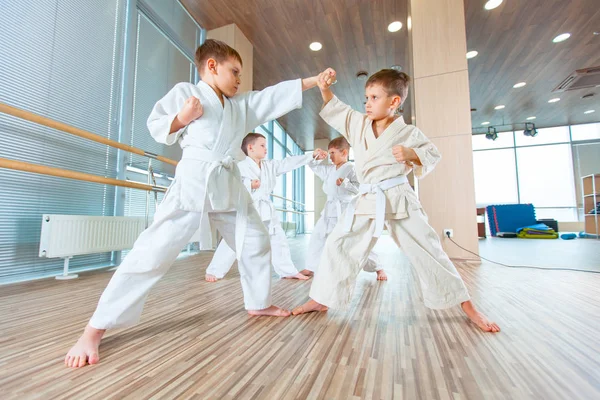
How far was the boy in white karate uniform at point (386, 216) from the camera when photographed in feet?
3.35

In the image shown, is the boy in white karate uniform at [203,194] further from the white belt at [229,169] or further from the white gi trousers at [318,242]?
the white gi trousers at [318,242]

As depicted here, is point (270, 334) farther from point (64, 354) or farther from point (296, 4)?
point (296, 4)

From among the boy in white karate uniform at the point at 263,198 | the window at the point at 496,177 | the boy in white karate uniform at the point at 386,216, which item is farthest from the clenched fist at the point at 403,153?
the window at the point at 496,177

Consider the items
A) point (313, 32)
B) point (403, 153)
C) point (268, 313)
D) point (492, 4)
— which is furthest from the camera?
point (313, 32)

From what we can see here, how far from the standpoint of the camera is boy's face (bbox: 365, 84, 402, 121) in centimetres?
112

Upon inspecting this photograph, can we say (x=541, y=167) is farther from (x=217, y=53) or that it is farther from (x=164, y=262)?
(x=164, y=262)

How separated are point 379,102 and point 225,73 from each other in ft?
1.98

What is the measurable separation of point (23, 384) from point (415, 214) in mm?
1183

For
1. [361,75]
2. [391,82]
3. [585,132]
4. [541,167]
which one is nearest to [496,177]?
[541,167]

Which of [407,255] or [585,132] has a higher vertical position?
[585,132]

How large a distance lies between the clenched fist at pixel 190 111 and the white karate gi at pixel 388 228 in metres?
0.63

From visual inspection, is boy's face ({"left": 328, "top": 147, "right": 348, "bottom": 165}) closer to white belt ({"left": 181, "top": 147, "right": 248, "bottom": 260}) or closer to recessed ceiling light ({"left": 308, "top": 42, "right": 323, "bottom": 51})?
white belt ({"left": 181, "top": 147, "right": 248, "bottom": 260})

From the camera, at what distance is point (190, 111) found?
870mm

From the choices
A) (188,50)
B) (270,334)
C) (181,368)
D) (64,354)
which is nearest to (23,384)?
(64,354)
